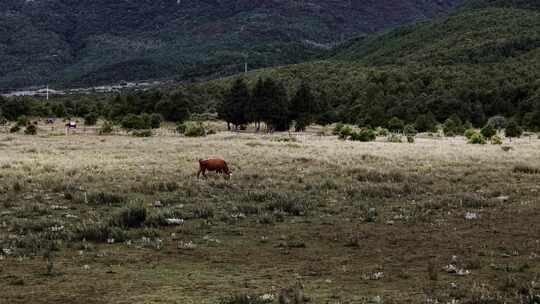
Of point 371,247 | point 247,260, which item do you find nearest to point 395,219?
point 371,247

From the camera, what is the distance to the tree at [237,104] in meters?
83.6

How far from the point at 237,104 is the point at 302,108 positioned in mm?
8561

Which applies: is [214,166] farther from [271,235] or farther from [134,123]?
[134,123]

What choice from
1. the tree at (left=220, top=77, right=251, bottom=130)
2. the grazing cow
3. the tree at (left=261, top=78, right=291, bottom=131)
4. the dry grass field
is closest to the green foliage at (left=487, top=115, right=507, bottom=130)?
the tree at (left=261, top=78, right=291, bottom=131)

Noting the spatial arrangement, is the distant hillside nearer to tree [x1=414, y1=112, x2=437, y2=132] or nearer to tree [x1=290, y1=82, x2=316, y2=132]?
tree [x1=414, y1=112, x2=437, y2=132]

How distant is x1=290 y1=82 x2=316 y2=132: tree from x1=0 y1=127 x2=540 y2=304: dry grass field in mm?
51598

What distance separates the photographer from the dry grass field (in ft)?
37.8

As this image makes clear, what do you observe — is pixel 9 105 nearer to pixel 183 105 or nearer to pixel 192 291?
pixel 183 105

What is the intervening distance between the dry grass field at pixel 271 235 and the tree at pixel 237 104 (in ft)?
172

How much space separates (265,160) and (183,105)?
6420 cm

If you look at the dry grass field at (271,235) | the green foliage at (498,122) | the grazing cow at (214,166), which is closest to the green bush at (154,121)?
the green foliage at (498,122)

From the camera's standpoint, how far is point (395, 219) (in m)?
18.8

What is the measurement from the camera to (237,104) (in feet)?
275

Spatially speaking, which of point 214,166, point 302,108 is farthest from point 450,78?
point 214,166
